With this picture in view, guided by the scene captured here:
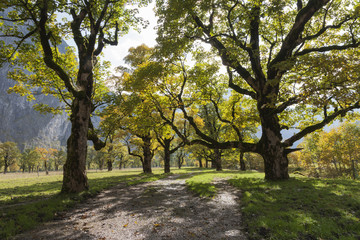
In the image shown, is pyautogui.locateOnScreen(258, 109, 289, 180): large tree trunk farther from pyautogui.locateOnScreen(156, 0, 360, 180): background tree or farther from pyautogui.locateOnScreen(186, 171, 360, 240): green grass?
pyautogui.locateOnScreen(186, 171, 360, 240): green grass

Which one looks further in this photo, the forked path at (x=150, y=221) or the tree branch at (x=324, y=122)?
the tree branch at (x=324, y=122)

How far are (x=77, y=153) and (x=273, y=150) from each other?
557 inches

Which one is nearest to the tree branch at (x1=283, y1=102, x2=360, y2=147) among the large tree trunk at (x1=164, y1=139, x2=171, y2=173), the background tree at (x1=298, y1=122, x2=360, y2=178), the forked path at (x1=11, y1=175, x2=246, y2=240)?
the forked path at (x1=11, y1=175, x2=246, y2=240)

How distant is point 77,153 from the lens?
1144 centimetres

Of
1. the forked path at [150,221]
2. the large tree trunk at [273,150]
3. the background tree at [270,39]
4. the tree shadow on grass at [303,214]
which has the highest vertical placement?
the background tree at [270,39]

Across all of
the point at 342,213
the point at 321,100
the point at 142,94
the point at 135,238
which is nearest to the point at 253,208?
the point at 342,213

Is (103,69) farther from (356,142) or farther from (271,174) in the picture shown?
(356,142)

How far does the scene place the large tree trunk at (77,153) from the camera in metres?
11.1

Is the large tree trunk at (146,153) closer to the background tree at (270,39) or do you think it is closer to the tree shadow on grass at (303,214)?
the background tree at (270,39)

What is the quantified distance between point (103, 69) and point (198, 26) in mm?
10994

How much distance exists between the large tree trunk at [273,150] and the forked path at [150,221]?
616 cm

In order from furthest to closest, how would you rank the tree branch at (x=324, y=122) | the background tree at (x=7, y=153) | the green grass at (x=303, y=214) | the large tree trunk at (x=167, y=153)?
1. the background tree at (x=7, y=153)
2. the large tree trunk at (x=167, y=153)
3. the tree branch at (x=324, y=122)
4. the green grass at (x=303, y=214)

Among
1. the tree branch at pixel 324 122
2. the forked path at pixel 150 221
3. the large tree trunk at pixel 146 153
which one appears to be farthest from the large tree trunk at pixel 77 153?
the large tree trunk at pixel 146 153

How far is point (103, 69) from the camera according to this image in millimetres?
19312
